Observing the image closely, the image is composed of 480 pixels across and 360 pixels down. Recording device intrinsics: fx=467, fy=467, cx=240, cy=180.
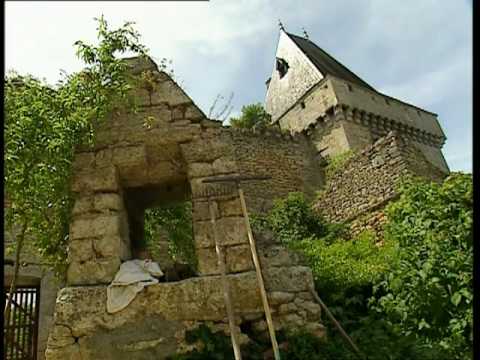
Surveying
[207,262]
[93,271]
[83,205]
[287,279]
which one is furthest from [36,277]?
[287,279]

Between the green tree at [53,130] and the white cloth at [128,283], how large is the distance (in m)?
0.96

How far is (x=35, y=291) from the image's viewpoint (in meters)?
→ 7.34

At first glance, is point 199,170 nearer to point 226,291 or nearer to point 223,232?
point 223,232

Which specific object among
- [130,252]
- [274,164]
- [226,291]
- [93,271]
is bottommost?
[226,291]

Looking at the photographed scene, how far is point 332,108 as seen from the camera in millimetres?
18375

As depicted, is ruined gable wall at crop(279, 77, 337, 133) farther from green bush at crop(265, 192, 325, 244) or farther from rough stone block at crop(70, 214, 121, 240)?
rough stone block at crop(70, 214, 121, 240)

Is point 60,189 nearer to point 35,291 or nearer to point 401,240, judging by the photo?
point 401,240

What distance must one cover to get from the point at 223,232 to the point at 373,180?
7.50m

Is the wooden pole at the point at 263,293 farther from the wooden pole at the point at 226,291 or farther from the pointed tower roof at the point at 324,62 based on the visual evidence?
the pointed tower roof at the point at 324,62

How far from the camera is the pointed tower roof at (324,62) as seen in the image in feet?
67.2

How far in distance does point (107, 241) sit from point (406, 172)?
Answer: 7579mm

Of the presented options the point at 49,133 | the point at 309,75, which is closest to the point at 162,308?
the point at 49,133

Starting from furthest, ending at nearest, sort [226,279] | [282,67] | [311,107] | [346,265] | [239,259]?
[282,67], [311,107], [346,265], [239,259], [226,279]

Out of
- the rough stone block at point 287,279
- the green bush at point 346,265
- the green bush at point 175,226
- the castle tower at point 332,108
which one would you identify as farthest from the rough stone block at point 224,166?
the castle tower at point 332,108
